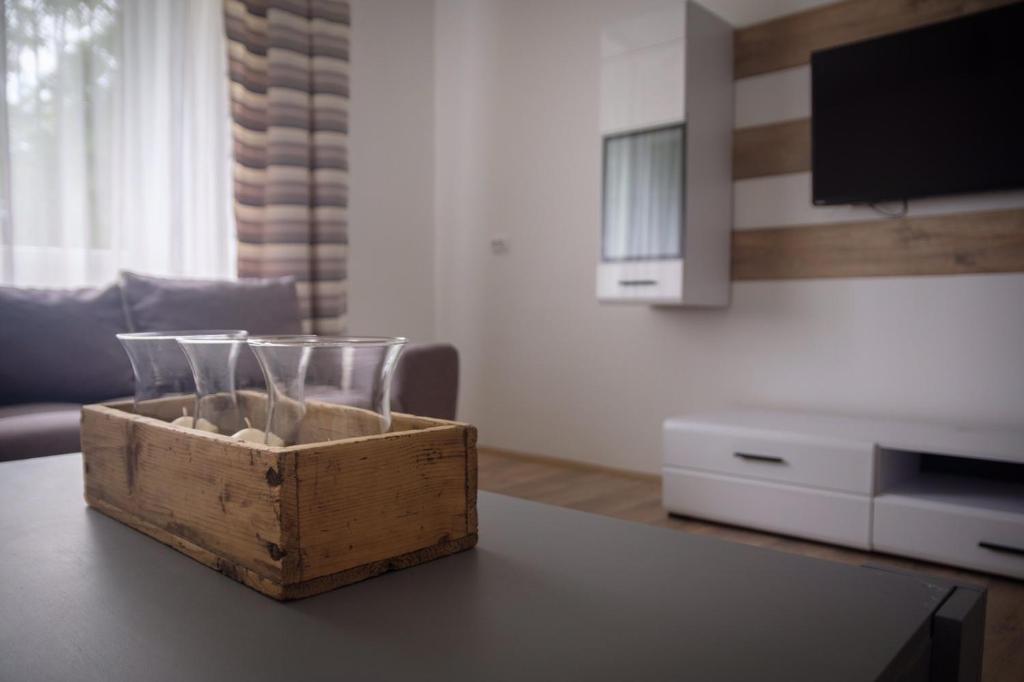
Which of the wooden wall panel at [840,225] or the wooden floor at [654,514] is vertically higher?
the wooden wall panel at [840,225]

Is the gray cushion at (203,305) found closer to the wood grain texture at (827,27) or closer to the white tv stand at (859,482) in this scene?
the white tv stand at (859,482)

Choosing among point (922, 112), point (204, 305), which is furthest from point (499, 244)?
point (922, 112)

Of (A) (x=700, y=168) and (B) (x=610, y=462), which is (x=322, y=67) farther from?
(B) (x=610, y=462)

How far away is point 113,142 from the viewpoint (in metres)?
2.96

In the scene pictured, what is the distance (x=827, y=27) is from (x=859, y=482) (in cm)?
162

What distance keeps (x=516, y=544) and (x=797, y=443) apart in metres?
1.86

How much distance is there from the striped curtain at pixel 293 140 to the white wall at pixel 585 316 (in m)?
0.77

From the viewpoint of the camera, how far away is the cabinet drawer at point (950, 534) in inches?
79.5

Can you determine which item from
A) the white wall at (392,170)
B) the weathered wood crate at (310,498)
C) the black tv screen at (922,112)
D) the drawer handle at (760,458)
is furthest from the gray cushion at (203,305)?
the black tv screen at (922,112)

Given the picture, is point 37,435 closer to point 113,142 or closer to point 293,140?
point 113,142

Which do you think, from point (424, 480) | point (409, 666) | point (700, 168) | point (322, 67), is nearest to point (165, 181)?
point (322, 67)

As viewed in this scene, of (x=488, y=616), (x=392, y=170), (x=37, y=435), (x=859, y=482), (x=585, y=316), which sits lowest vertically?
(x=859, y=482)

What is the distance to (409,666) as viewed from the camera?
486 mm

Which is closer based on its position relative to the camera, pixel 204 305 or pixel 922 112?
pixel 922 112
